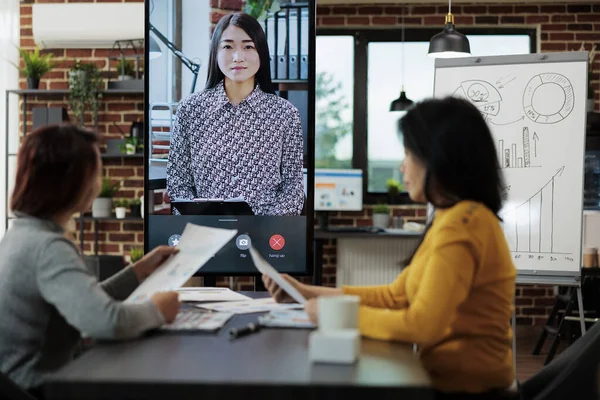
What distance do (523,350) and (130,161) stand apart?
3.32 m

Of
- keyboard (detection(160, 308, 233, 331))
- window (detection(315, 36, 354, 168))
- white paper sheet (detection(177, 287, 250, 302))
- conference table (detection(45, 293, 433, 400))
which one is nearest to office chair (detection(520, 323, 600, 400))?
conference table (detection(45, 293, 433, 400))

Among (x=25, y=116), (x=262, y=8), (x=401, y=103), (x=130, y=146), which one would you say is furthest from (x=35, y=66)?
(x=262, y=8)

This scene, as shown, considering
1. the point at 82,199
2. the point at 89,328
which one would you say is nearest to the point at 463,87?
the point at 82,199

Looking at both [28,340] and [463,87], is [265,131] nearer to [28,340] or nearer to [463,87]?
[463,87]

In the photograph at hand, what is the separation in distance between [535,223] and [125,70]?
3.46m

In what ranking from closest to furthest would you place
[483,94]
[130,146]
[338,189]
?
1. [483,94]
2. [130,146]
3. [338,189]

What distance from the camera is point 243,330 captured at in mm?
1614

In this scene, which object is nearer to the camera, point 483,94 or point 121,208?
point 483,94

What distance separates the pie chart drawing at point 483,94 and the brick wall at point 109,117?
2.97 meters

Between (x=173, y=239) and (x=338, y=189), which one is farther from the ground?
(x=338, y=189)

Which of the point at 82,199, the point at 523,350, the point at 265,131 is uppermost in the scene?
the point at 265,131

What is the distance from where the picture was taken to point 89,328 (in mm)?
1472

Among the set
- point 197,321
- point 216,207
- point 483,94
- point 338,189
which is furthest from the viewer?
point 338,189

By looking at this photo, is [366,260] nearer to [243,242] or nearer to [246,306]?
[243,242]
